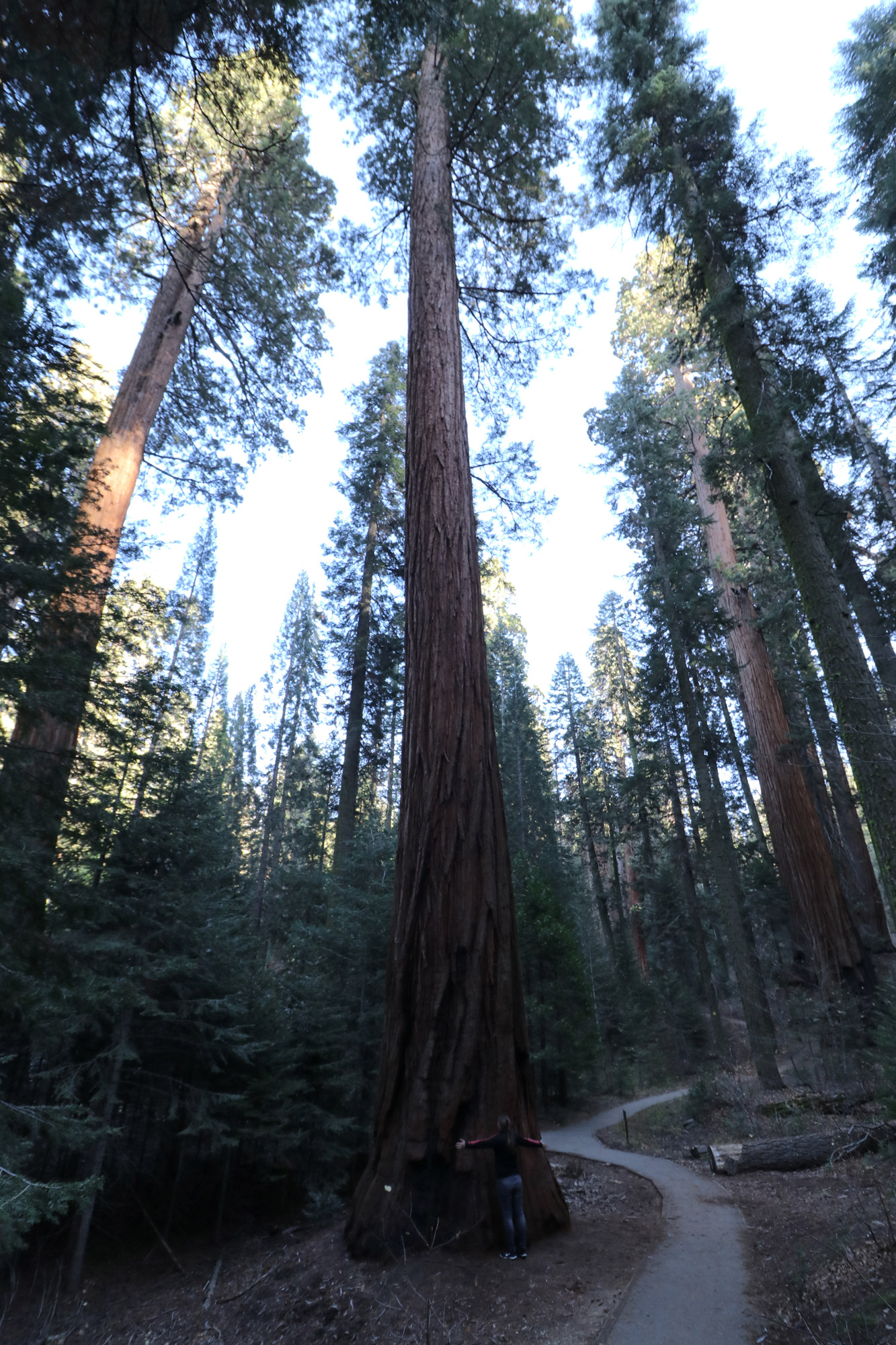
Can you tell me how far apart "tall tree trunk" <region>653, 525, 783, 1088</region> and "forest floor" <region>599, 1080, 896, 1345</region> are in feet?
6.67

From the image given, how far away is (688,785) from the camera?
17766mm

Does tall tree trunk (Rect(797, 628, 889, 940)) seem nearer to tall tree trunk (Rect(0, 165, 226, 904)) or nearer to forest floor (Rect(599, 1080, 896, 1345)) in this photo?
forest floor (Rect(599, 1080, 896, 1345))

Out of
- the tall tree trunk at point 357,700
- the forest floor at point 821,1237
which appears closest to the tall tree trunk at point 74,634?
the forest floor at point 821,1237

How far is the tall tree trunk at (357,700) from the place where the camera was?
49.6 ft

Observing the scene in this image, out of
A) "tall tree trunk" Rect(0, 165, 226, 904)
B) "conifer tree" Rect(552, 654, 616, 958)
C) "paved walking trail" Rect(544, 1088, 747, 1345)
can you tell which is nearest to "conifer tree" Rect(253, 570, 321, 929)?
"conifer tree" Rect(552, 654, 616, 958)

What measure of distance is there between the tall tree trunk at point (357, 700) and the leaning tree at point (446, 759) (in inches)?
341

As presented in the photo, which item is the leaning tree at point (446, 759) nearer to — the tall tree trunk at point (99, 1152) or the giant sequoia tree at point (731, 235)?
the giant sequoia tree at point (731, 235)

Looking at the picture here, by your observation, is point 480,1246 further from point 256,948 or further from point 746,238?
point 746,238

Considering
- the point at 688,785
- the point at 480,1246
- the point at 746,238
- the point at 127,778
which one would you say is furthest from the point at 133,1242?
the point at 746,238

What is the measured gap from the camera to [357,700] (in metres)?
17.2

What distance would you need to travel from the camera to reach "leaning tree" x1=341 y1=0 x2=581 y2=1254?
457 cm

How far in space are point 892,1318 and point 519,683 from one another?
28.3m

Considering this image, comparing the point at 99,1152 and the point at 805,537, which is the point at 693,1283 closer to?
the point at 99,1152

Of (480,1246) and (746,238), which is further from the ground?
(746,238)
